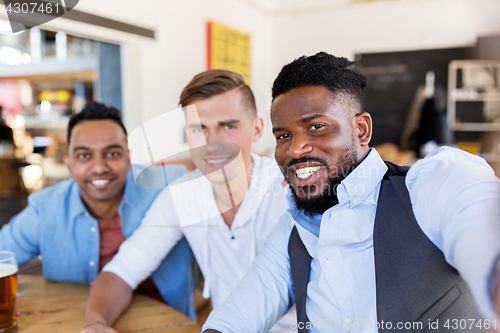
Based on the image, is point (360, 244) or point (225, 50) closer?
point (360, 244)

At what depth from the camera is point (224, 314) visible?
901mm

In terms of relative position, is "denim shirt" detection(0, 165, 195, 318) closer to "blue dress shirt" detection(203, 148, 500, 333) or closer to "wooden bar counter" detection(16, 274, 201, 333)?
"wooden bar counter" detection(16, 274, 201, 333)

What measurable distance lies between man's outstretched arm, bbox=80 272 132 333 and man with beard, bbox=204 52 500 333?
0.30 meters

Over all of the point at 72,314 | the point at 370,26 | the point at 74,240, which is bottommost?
the point at 72,314

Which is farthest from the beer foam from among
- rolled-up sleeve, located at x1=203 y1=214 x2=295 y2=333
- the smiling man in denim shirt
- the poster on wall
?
the poster on wall

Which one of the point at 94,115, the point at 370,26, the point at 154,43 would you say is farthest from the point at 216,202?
the point at 370,26

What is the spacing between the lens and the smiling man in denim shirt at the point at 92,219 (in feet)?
4.71

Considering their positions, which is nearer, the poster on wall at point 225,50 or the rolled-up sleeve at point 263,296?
the rolled-up sleeve at point 263,296

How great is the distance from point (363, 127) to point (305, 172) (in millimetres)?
180

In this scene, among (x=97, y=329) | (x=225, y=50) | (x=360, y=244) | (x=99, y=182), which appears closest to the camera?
(x=360, y=244)

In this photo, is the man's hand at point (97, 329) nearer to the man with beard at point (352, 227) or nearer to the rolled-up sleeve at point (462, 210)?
the man with beard at point (352, 227)

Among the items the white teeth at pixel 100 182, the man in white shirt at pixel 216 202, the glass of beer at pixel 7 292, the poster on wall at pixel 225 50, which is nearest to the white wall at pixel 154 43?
the poster on wall at pixel 225 50

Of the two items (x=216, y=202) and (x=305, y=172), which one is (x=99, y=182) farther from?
(x=305, y=172)

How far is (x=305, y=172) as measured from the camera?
34.7 inches
